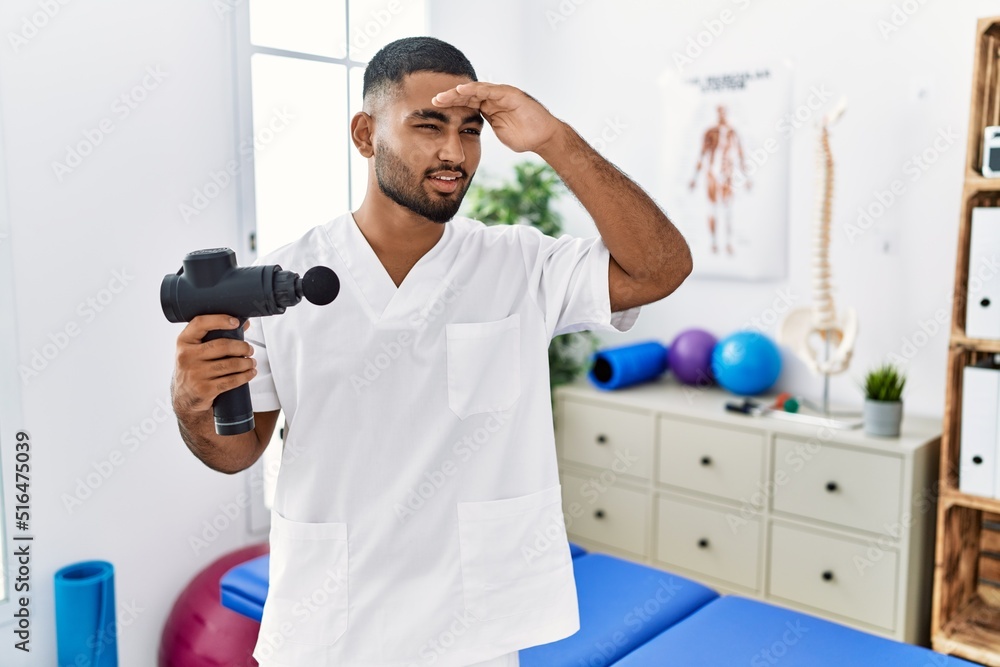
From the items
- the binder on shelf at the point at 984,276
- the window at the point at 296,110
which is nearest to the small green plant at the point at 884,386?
the binder on shelf at the point at 984,276

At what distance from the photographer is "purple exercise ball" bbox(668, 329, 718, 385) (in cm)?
309

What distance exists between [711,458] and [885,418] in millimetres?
535

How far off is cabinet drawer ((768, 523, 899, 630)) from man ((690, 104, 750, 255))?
104cm

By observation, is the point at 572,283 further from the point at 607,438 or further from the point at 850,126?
the point at 850,126

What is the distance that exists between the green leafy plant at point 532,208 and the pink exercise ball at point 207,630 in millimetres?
1301

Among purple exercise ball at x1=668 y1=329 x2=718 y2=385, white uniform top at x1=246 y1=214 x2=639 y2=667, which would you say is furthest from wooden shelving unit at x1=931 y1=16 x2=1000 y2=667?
white uniform top at x1=246 y1=214 x2=639 y2=667

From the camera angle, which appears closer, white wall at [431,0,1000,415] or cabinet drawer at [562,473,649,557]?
white wall at [431,0,1000,415]

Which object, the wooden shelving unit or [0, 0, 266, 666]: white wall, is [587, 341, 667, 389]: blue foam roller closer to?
the wooden shelving unit

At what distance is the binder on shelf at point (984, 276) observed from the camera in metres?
2.18

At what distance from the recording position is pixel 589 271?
3.96ft

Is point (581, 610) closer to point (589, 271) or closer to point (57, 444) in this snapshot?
point (589, 271)

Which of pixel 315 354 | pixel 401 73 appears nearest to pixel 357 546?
pixel 315 354

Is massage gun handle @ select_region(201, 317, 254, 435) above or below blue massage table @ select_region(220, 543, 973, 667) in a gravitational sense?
above

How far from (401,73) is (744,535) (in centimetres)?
201
